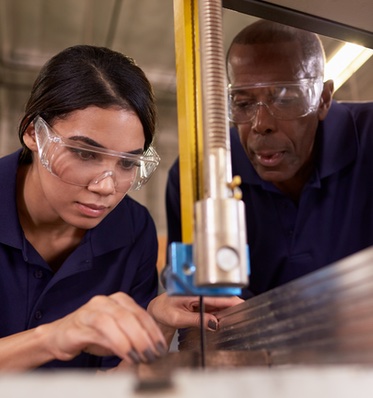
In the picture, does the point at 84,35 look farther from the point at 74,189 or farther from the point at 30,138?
the point at 74,189

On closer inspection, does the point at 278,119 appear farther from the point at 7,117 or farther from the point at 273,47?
the point at 7,117

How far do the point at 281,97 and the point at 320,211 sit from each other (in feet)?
1.23

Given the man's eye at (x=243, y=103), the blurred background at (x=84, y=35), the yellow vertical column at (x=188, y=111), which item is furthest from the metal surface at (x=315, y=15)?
the blurred background at (x=84, y=35)

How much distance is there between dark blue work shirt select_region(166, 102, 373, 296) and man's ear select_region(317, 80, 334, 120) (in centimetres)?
4

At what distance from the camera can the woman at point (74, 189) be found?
47.8 inches

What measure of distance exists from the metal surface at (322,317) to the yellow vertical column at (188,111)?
0.18 m

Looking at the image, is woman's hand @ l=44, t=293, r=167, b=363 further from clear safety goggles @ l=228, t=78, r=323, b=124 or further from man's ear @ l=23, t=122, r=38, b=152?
clear safety goggles @ l=228, t=78, r=323, b=124

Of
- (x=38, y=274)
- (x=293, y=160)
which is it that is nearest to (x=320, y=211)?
(x=293, y=160)

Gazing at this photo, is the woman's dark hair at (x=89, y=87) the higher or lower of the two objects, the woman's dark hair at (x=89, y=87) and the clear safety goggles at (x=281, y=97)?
the lower

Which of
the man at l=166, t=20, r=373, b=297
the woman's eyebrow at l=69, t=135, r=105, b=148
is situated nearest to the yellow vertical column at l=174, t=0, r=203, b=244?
the woman's eyebrow at l=69, t=135, r=105, b=148

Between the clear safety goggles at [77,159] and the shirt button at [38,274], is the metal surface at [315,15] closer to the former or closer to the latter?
the clear safety goggles at [77,159]

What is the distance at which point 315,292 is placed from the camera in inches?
25.9

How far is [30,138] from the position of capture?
4.30 feet

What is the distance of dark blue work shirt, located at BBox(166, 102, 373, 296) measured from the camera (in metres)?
1.56
